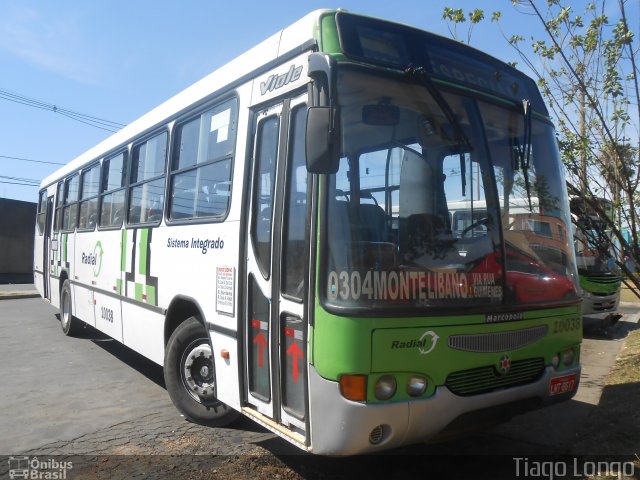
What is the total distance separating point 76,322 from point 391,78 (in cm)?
857

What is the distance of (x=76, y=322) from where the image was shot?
10.2m

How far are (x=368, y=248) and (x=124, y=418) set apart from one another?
3616 mm

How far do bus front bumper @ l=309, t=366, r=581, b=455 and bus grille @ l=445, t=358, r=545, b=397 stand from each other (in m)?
0.06

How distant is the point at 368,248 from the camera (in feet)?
11.3

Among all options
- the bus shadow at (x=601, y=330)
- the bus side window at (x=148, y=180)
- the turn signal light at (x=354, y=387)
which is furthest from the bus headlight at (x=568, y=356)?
the bus shadow at (x=601, y=330)

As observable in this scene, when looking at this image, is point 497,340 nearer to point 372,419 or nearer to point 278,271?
point 372,419

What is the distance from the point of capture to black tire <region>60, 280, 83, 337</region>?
10.0 m

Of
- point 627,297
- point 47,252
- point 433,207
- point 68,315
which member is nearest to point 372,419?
point 433,207

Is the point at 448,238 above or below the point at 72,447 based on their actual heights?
above

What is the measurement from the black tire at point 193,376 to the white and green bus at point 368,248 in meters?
0.02

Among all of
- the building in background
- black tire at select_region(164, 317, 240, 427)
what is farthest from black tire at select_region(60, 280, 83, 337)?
the building in background

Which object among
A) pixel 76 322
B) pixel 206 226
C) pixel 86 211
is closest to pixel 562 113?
pixel 206 226

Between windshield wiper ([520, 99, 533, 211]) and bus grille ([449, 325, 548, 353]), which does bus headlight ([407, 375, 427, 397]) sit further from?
windshield wiper ([520, 99, 533, 211])

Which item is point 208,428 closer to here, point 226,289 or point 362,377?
point 226,289
